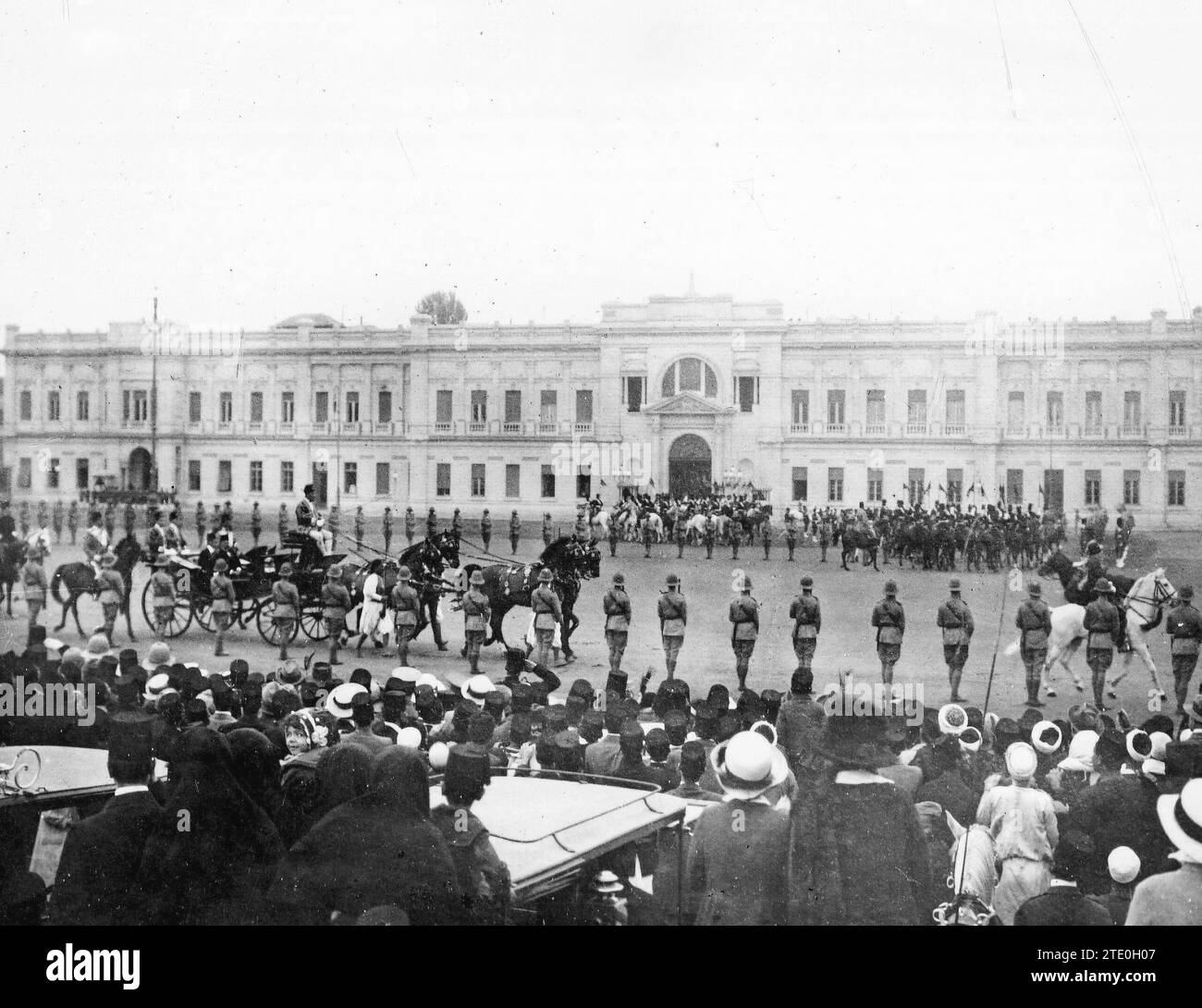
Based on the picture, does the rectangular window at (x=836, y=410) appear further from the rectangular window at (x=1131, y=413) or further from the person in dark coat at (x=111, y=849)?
the person in dark coat at (x=111, y=849)

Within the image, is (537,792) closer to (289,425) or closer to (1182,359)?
(289,425)

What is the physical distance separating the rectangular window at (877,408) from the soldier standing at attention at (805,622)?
8.22 feet

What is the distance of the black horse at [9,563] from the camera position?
384 inches

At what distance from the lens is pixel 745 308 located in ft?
39.4

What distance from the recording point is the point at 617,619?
39.1 ft

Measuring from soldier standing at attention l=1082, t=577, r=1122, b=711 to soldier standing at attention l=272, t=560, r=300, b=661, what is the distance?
31.2ft

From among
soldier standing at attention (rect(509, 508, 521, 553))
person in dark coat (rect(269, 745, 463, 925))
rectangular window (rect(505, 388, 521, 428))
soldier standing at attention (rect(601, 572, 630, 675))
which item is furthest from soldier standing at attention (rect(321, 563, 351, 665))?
person in dark coat (rect(269, 745, 463, 925))

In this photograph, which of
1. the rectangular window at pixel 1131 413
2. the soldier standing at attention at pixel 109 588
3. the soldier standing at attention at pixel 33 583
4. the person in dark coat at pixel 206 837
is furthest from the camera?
the soldier standing at attention at pixel 109 588

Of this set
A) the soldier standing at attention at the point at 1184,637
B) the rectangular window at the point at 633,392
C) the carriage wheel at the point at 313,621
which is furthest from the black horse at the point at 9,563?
the soldier standing at attention at the point at 1184,637

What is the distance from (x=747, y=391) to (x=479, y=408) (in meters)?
3.59

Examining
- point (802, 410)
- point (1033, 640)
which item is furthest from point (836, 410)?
point (1033, 640)

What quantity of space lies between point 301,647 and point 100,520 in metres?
2.94

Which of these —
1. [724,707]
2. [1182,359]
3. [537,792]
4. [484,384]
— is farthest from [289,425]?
[1182,359]

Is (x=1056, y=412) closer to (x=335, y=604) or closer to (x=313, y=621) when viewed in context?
(x=335, y=604)
